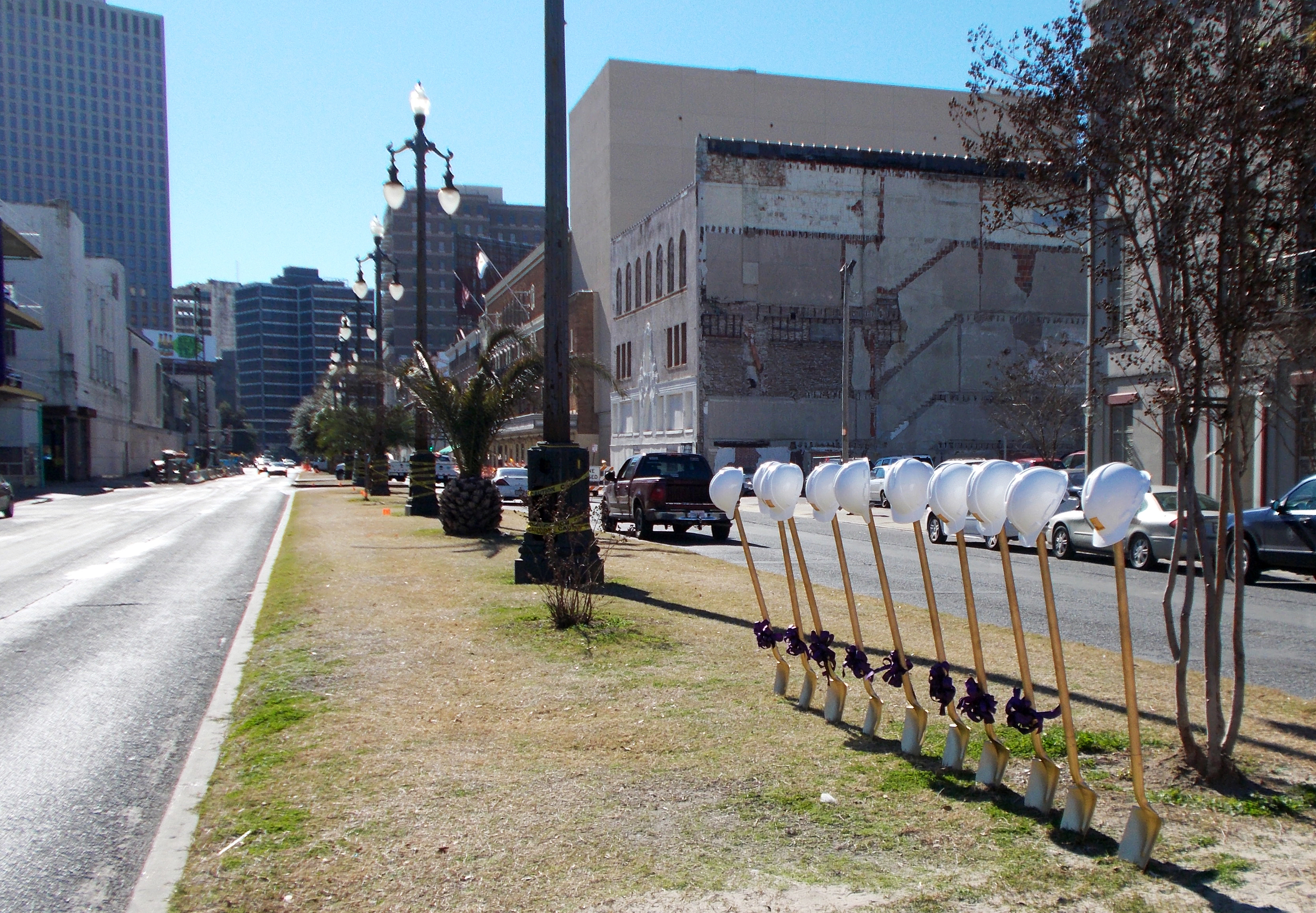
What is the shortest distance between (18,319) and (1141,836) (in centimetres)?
6958

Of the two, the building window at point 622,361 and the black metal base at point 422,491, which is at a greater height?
the building window at point 622,361

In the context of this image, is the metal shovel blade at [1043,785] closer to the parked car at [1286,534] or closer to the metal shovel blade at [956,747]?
the metal shovel blade at [956,747]

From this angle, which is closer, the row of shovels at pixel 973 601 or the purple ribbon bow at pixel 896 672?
the row of shovels at pixel 973 601

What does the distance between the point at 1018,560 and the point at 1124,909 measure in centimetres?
1622

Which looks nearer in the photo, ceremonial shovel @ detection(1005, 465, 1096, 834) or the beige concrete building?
ceremonial shovel @ detection(1005, 465, 1096, 834)

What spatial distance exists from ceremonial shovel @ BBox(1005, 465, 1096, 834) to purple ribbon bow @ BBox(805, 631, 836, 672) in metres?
1.69

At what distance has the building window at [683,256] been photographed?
169ft

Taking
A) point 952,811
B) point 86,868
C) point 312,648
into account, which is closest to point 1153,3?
point 952,811

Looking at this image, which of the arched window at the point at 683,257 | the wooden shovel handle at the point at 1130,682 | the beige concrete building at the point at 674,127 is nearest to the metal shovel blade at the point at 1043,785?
the wooden shovel handle at the point at 1130,682


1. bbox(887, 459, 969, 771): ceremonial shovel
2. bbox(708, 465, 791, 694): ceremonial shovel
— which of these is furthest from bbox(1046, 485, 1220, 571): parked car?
bbox(887, 459, 969, 771): ceremonial shovel

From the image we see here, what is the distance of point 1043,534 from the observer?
414 cm

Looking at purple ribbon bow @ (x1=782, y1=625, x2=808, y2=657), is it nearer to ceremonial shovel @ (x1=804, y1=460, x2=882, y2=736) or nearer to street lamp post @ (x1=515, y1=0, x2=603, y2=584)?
ceremonial shovel @ (x1=804, y1=460, x2=882, y2=736)

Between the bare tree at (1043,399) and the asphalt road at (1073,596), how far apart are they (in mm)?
20000

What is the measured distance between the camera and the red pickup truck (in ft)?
72.6
